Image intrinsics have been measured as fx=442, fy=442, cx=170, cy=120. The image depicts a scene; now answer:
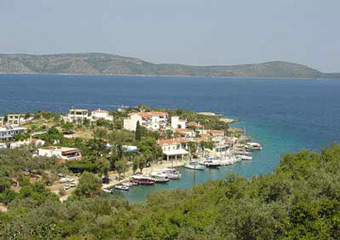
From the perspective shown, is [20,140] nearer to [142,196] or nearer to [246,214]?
[142,196]

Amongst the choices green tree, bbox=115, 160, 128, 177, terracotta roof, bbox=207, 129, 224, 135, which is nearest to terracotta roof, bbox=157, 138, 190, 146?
terracotta roof, bbox=207, 129, 224, 135

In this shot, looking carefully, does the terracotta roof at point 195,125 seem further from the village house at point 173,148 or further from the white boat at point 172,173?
the white boat at point 172,173

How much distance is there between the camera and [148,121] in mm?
48281

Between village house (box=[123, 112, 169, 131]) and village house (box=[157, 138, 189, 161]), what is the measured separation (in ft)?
18.7

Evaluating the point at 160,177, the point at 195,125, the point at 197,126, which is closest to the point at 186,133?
the point at 197,126

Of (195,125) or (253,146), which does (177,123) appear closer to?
(195,125)

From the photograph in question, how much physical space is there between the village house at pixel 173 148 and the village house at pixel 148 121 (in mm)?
5700

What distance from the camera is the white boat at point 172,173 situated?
32.7 meters

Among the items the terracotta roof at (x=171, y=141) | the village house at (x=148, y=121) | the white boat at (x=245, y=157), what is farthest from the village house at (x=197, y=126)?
the white boat at (x=245, y=157)

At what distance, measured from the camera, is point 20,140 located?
125 ft

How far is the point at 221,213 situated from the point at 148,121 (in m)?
35.2

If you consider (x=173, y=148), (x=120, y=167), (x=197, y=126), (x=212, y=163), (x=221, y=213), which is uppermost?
(x=221, y=213)

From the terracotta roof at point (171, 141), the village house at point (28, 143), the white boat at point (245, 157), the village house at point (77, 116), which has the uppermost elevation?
the village house at point (77, 116)

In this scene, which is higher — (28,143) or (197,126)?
(28,143)
